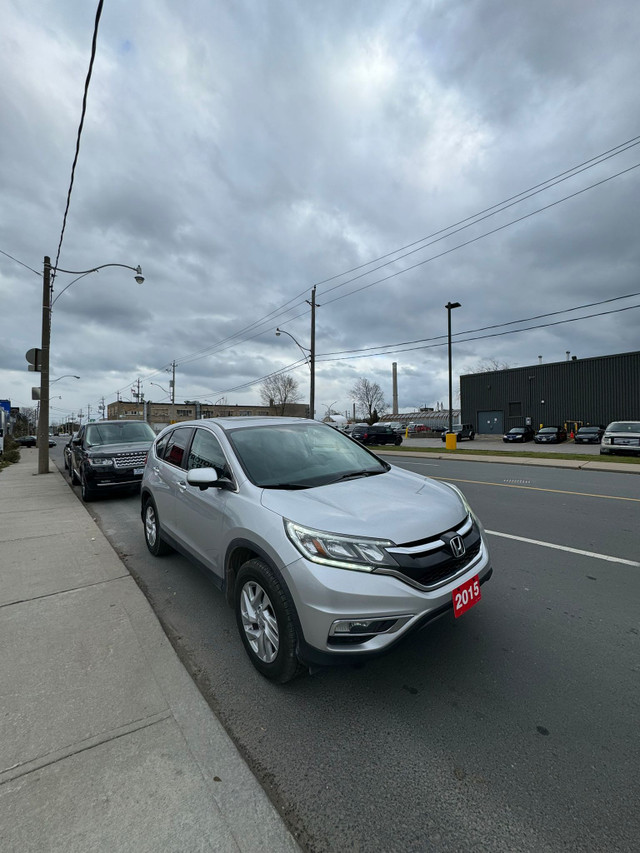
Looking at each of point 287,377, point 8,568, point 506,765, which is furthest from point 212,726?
point 287,377

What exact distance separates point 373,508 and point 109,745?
73.3 inches

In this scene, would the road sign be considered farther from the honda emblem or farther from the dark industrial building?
the dark industrial building

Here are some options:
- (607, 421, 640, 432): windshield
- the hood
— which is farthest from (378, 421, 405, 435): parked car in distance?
the hood

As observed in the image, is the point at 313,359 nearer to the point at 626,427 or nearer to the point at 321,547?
the point at 626,427

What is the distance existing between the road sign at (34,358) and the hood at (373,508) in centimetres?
1502

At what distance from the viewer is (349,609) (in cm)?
215

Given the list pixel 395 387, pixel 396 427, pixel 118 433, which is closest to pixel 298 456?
pixel 118 433

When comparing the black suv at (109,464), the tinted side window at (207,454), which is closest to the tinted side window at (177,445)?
the tinted side window at (207,454)

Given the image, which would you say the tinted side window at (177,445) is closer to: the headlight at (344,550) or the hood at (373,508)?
the hood at (373,508)

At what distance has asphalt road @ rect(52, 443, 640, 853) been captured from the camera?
1650mm

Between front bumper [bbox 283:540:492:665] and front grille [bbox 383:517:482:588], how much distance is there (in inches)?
3.1

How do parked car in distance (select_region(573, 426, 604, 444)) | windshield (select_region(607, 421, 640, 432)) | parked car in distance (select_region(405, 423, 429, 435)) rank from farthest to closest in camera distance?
1. parked car in distance (select_region(405, 423, 429, 435))
2. parked car in distance (select_region(573, 426, 604, 444))
3. windshield (select_region(607, 421, 640, 432))

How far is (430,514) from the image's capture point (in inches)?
104

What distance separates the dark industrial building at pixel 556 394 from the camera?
37.3m
